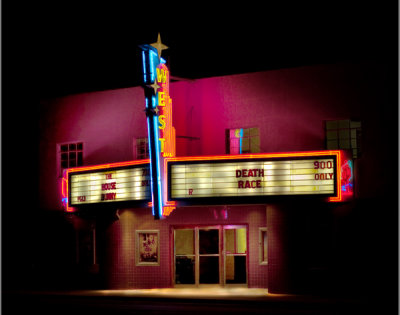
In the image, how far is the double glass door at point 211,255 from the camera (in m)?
19.8

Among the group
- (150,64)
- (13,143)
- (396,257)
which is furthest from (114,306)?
(13,143)

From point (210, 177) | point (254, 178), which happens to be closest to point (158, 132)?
point (210, 177)

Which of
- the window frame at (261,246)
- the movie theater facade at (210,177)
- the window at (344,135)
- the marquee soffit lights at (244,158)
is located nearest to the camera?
the marquee soffit lights at (244,158)

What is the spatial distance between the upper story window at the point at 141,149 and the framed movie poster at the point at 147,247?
2.61m

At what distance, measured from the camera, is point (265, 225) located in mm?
19375

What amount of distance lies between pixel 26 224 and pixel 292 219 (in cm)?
1123

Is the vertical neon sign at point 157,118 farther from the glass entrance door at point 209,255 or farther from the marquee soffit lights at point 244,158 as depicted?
the glass entrance door at point 209,255

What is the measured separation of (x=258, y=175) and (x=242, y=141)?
247cm

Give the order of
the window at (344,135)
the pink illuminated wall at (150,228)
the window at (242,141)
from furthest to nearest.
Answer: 1. the pink illuminated wall at (150,228)
2. the window at (242,141)
3. the window at (344,135)

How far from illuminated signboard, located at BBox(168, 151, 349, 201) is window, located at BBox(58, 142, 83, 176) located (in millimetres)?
5679

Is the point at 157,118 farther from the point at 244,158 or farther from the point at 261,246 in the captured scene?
the point at 261,246

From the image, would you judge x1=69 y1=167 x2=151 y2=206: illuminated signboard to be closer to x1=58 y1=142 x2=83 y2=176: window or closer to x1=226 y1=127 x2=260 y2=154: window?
x1=58 y1=142 x2=83 y2=176: window

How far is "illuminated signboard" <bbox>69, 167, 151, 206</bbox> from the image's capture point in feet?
61.6

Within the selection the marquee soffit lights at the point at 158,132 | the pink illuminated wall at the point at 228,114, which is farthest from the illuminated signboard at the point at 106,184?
the pink illuminated wall at the point at 228,114
